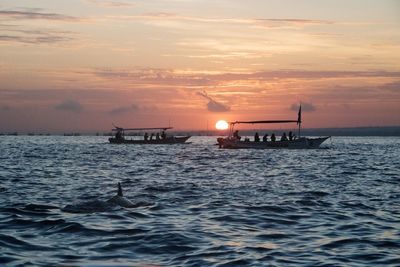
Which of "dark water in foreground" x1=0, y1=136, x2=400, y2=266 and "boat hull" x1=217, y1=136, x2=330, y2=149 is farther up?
"boat hull" x1=217, y1=136, x2=330, y2=149

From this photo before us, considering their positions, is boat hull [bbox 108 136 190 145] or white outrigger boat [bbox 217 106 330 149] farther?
boat hull [bbox 108 136 190 145]

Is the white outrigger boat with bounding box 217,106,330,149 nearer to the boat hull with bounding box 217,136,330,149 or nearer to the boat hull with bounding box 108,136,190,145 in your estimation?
the boat hull with bounding box 217,136,330,149

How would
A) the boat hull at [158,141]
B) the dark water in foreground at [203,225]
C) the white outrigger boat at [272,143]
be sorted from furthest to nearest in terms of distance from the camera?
the boat hull at [158,141]
the white outrigger boat at [272,143]
the dark water in foreground at [203,225]

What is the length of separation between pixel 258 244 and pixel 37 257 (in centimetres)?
592

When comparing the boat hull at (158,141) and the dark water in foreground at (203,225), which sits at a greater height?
the boat hull at (158,141)

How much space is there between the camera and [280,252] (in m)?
14.4

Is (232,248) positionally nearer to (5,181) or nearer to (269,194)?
(269,194)

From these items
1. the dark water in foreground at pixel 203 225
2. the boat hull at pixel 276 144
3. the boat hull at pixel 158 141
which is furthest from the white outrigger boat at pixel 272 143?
the dark water in foreground at pixel 203 225

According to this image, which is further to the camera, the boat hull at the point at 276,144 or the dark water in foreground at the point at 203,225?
the boat hull at the point at 276,144

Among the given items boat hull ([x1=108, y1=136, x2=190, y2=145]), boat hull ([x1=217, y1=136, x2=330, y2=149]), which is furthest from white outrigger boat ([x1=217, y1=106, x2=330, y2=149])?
boat hull ([x1=108, y1=136, x2=190, y2=145])

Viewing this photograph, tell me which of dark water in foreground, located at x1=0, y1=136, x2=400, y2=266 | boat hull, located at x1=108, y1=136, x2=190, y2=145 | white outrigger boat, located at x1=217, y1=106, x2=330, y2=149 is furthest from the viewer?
boat hull, located at x1=108, y1=136, x2=190, y2=145

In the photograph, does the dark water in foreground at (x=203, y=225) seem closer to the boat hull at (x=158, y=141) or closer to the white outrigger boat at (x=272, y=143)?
the white outrigger boat at (x=272, y=143)

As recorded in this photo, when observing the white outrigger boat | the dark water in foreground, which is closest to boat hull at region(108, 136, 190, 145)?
the white outrigger boat

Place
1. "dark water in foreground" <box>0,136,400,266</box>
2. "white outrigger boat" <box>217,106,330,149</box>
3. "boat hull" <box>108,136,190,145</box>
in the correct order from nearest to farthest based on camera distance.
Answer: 1. "dark water in foreground" <box>0,136,400,266</box>
2. "white outrigger boat" <box>217,106,330,149</box>
3. "boat hull" <box>108,136,190,145</box>
